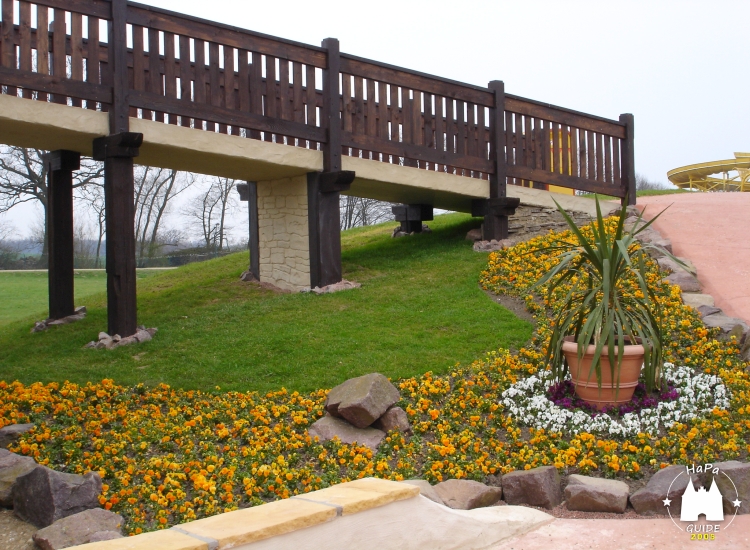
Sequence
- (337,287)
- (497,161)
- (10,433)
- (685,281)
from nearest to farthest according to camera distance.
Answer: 1. (10,433)
2. (685,281)
3. (337,287)
4. (497,161)

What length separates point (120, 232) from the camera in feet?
27.0

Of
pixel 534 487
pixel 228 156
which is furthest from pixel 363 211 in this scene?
pixel 534 487

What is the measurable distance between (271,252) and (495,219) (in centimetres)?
366

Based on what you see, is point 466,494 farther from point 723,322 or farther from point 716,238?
point 716,238

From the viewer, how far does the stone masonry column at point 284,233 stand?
10461 millimetres

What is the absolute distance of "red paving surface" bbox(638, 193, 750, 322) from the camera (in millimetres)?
8950

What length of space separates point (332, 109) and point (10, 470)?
681 cm

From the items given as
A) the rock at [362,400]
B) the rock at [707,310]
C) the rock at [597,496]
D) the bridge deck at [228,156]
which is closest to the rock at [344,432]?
the rock at [362,400]

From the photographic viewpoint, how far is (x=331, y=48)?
1026cm

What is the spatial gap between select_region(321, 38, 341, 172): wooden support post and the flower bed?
4.25m

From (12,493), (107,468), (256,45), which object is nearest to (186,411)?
(107,468)

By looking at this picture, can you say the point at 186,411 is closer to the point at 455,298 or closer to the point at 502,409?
the point at 502,409

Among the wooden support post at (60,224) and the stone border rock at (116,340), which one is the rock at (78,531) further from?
the wooden support post at (60,224)

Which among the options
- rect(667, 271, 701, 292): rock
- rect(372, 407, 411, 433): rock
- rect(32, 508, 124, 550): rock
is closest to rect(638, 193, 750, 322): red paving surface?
rect(667, 271, 701, 292): rock
